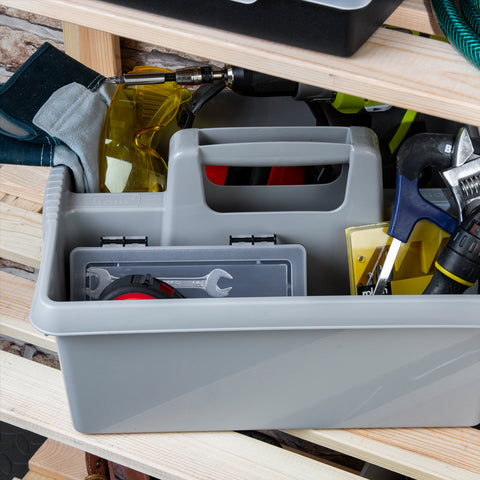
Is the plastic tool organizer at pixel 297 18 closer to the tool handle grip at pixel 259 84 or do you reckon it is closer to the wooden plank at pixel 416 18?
the wooden plank at pixel 416 18

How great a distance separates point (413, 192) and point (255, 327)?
0.22 metres

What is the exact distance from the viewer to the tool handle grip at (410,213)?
68 centimetres

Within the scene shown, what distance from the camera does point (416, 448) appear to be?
699 millimetres

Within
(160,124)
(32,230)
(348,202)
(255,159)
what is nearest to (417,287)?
(348,202)

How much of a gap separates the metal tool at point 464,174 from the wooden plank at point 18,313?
515 mm

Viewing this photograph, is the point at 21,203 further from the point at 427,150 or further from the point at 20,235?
the point at 427,150

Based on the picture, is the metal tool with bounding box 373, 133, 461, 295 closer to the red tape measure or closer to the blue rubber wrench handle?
the blue rubber wrench handle

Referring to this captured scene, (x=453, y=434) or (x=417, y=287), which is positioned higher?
(x=417, y=287)

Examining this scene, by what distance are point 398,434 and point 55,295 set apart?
0.37 metres

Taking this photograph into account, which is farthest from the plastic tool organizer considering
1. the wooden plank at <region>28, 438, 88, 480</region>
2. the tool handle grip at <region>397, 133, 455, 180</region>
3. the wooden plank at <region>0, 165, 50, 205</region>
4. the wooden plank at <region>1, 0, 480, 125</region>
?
the wooden plank at <region>28, 438, 88, 480</region>

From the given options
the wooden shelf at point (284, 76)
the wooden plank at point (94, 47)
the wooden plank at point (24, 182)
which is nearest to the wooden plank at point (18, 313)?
the wooden shelf at point (284, 76)

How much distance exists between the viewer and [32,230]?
0.94 m

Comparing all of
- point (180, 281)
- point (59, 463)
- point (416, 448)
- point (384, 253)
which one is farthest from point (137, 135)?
point (59, 463)

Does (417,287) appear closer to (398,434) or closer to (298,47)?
(398,434)
